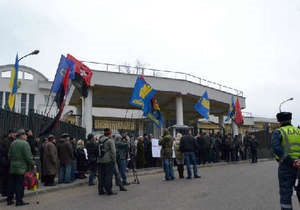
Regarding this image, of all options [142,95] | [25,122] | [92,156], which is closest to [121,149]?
[92,156]

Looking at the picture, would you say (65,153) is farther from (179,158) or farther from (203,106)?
(203,106)

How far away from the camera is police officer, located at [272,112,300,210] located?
18.0ft

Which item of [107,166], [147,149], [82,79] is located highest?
[82,79]

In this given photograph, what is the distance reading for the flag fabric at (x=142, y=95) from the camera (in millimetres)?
17672

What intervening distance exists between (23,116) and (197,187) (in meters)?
6.40

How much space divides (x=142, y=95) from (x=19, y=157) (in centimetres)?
1016

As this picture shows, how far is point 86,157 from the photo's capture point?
534 inches

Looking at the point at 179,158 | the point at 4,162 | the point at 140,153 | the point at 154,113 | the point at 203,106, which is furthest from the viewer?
the point at 203,106

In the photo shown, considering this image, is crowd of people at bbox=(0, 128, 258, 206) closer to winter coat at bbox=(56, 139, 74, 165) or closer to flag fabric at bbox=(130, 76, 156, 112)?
winter coat at bbox=(56, 139, 74, 165)

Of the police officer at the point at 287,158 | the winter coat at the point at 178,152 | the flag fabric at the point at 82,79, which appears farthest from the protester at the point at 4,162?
the police officer at the point at 287,158

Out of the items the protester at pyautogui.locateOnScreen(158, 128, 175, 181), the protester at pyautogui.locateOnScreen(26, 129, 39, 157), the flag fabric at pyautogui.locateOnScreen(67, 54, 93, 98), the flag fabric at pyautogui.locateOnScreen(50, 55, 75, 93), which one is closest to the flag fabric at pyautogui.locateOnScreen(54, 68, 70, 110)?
the flag fabric at pyautogui.locateOnScreen(50, 55, 75, 93)

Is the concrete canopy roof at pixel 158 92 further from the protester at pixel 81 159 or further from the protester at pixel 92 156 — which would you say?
the protester at pixel 92 156

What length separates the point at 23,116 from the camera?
12.1 metres

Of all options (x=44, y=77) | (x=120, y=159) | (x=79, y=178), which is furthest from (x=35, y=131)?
(x=44, y=77)
